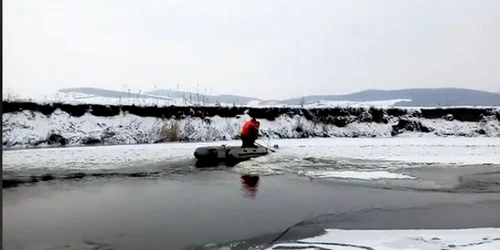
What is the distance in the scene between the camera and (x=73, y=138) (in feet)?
72.1

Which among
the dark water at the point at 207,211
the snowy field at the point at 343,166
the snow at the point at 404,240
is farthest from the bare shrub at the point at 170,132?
the snow at the point at 404,240

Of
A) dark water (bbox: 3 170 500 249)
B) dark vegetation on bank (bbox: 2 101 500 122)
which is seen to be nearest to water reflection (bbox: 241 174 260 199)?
dark water (bbox: 3 170 500 249)

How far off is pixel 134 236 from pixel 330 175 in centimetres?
685

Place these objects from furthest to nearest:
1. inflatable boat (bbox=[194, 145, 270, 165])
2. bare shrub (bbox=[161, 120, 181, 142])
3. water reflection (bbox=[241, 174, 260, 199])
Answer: bare shrub (bbox=[161, 120, 181, 142])
inflatable boat (bbox=[194, 145, 270, 165])
water reflection (bbox=[241, 174, 260, 199])

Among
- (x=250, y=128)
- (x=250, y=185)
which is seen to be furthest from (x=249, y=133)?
Result: (x=250, y=185)

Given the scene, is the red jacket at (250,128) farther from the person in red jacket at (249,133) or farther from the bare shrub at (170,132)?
the bare shrub at (170,132)

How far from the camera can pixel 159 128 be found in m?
23.8

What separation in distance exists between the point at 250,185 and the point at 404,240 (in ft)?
16.6

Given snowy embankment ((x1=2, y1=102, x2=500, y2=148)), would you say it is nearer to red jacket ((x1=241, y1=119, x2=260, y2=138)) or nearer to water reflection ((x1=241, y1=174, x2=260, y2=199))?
red jacket ((x1=241, y1=119, x2=260, y2=138))

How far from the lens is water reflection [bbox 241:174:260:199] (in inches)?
385

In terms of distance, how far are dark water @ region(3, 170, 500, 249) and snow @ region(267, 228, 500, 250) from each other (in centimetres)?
33

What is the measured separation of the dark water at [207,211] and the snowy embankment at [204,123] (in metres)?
10.8

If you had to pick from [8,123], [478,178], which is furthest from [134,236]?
[8,123]

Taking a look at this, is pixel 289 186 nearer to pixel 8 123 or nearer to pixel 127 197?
pixel 127 197
